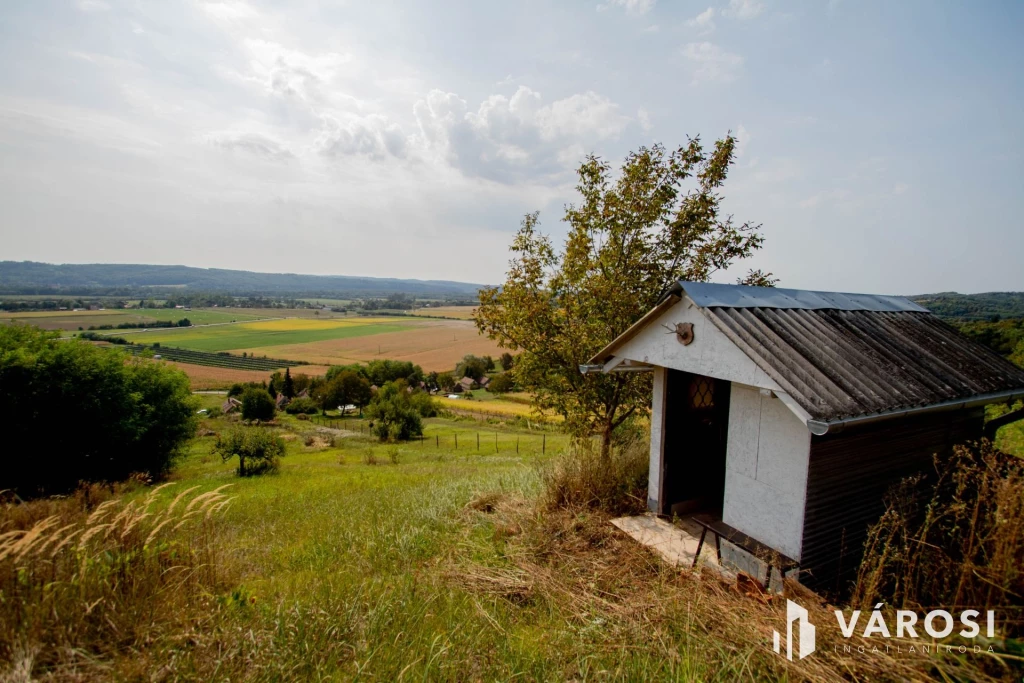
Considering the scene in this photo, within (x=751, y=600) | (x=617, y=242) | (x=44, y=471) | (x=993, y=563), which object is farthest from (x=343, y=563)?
(x=44, y=471)

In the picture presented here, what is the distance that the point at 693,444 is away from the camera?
6.89 metres

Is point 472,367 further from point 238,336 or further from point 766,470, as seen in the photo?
point 766,470

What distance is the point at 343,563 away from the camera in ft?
18.7

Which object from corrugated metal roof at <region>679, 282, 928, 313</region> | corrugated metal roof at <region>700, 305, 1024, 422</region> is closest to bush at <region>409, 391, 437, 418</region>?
corrugated metal roof at <region>679, 282, 928, 313</region>

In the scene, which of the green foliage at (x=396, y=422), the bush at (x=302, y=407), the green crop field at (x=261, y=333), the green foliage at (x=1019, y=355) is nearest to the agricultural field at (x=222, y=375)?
the bush at (x=302, y=407)

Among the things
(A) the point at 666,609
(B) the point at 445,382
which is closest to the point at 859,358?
(A) the point at 666,609

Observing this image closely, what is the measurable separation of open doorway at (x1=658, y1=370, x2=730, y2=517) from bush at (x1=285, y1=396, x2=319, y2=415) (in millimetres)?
62221

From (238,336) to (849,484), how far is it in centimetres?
12444

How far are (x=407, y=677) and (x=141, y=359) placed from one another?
31220 millimetres

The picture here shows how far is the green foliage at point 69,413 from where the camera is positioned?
57.8ft

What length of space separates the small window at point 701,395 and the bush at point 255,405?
55.8 m

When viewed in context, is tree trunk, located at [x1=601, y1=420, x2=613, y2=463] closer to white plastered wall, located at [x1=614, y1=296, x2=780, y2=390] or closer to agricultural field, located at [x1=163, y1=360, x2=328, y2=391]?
white plastered wall, located at [x1=614, y1=296, x2=780, y2=390]

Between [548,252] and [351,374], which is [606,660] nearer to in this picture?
[548,252]

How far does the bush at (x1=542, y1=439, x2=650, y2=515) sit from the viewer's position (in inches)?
267
